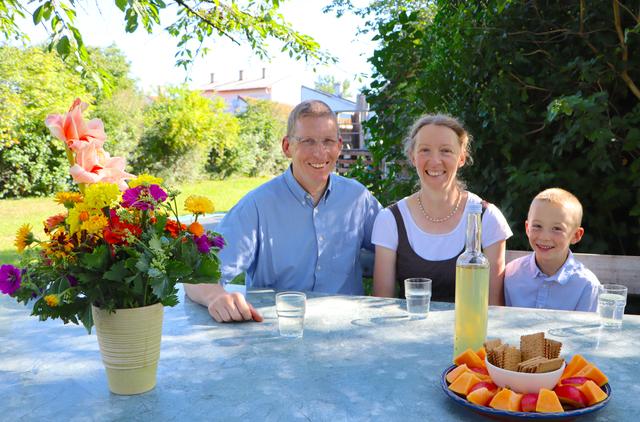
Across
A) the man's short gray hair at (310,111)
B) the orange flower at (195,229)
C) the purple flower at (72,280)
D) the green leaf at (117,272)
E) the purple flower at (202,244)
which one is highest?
the man's short gray hair at (310,111)

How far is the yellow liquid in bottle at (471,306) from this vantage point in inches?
54.3

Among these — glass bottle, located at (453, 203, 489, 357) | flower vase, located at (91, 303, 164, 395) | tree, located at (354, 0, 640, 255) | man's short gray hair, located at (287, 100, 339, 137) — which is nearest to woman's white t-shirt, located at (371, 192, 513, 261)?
man's short gray hair, located at (287, 100, 339, 137)

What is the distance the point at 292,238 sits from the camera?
2.65 meters

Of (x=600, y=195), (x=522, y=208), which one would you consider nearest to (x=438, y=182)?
(x=522, y=208)

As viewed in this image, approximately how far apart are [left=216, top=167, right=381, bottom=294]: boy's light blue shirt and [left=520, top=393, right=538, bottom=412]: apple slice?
1.50m

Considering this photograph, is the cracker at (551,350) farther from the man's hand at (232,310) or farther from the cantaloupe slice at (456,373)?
the man's hand at (232,310)

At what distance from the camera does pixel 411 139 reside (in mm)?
2762

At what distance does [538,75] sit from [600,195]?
77 centimetres

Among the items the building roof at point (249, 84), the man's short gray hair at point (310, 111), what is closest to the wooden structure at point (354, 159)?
the man's short gray hair at point (310, 111)

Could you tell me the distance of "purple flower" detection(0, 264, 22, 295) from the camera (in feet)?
3.92

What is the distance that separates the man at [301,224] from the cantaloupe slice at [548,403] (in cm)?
155

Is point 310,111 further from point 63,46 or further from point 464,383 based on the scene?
point 63,46

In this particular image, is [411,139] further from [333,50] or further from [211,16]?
[333,50]

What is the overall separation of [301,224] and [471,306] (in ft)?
4.40
